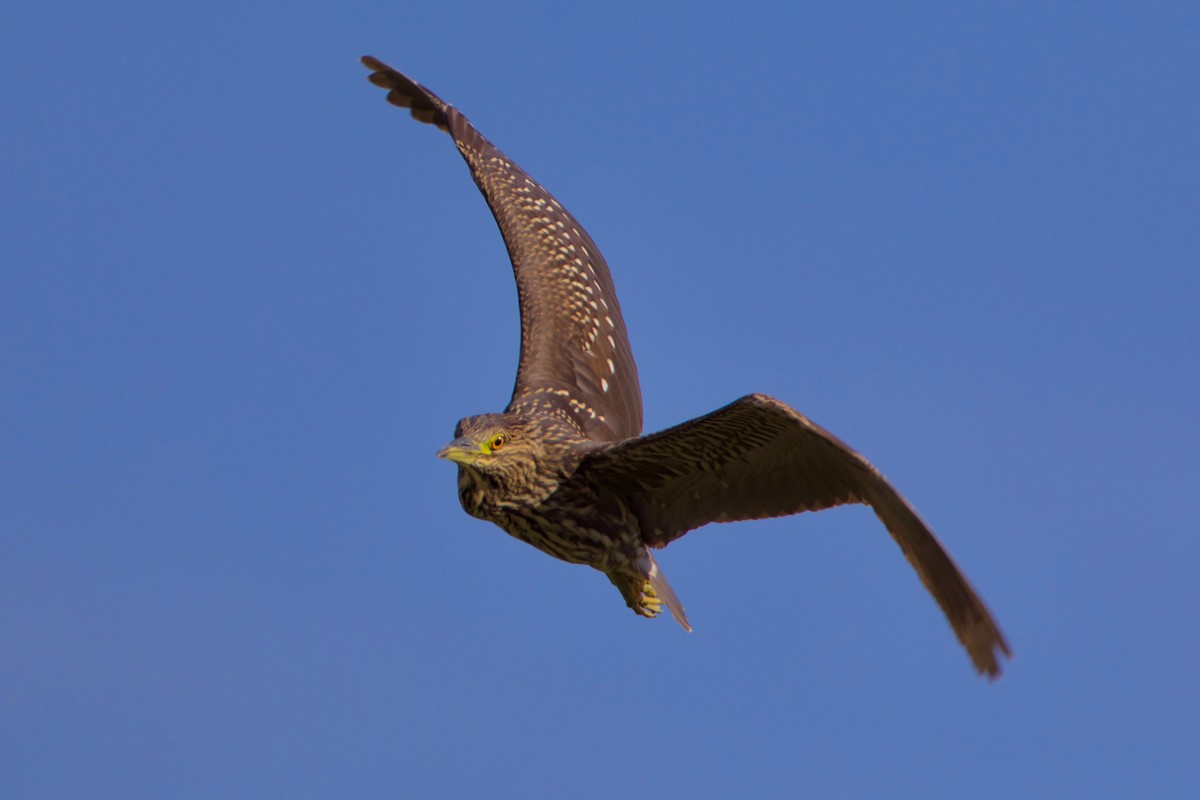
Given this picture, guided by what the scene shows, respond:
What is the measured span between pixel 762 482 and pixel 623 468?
3.09 ft

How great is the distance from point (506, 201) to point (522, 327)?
1.59 metres

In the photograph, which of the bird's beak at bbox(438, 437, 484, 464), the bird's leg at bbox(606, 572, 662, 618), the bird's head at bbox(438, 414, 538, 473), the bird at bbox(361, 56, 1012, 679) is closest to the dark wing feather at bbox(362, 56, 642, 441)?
the bird at bbox(361, 56, 1012, 679)

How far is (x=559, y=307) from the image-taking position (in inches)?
546

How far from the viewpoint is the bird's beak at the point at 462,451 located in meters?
10.8

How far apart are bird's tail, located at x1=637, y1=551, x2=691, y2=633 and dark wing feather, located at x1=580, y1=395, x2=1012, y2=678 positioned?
13 centimetres

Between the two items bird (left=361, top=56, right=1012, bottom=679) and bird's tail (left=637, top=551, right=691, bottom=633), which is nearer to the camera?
bird (left=361, top=56, right=1012, bottom=679)

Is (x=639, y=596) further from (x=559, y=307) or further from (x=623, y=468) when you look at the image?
(x=559, y=307)

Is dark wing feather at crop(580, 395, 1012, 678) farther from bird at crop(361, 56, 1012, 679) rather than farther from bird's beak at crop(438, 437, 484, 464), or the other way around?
bird's beak at crop(438, 437, 484, 464)

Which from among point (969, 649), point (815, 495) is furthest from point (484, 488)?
point (969, 649)

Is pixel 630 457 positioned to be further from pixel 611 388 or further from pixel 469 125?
pixel 469 125

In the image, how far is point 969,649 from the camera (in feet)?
29.8

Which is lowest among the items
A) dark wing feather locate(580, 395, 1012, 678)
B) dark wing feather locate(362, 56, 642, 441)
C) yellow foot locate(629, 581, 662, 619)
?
yellow foot locate(629, 581, 662, 619)

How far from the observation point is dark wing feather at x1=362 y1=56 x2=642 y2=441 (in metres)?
13.2

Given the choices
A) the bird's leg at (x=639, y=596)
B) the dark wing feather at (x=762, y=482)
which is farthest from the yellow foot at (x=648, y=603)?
the dark wing feather at (x=762, y=482)
